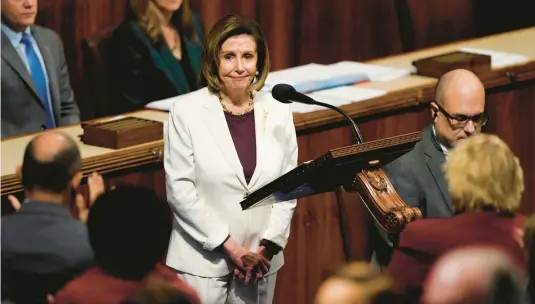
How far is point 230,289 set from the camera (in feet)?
13.5

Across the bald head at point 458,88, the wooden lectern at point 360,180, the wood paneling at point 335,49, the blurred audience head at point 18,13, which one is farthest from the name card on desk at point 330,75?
the wooden lectern at point 360,180

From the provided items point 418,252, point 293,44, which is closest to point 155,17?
point 293,44

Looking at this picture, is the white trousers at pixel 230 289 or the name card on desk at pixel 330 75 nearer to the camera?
the white trousers at pixel 230 289

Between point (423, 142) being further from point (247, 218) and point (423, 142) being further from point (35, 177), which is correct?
point (35, 177)

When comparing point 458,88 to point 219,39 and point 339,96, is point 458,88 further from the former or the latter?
point 219,39

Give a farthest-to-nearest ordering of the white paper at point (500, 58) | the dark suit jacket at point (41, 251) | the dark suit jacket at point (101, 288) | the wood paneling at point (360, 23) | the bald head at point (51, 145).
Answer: the wood paneling at point (360, 23) < the white paper at point (500, 58) < the bald head at point (51, 145) < the dark suit jacket at point (41, 251) < the dark suit jacket at point (101, 288)

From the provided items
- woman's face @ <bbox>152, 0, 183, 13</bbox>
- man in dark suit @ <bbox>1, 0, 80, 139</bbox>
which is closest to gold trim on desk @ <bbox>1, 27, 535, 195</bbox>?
man in dark suit @ <bbox>1, 0, 80, 139</bbox>

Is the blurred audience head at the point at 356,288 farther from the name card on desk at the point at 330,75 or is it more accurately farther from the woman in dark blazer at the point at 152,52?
the woman in dark blazer at the point at 152,52

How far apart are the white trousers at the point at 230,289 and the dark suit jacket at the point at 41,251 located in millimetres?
491

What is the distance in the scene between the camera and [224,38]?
13.1 ft

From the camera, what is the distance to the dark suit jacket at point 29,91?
4.88 m

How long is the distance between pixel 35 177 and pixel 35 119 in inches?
41.7

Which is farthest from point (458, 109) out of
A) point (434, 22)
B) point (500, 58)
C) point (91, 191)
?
point (434, 22)

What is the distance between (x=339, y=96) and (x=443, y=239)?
5.45 feet
